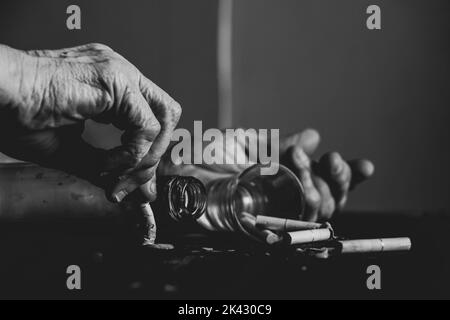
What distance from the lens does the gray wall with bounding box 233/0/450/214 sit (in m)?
1.80

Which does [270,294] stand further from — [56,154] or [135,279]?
[56,154]

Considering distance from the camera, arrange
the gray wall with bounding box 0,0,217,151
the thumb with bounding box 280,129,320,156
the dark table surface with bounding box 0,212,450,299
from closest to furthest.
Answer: the dark table surface with bounding box 0,212,450,299, the thumb with bounding box 280,129,320,156, the gray wall with bounding box 0,0,217,151

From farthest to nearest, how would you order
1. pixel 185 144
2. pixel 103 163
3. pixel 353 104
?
1. pixel 353 104
2. pixel 185 144
3. pixel 103 163

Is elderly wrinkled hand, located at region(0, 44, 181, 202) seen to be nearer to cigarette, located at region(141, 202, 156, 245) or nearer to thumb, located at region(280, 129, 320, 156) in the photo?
cigarette, located at region(141, 202, 156, 245)

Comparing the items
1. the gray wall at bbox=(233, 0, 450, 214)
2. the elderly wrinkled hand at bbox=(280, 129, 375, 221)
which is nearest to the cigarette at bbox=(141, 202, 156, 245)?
the elderly wrinkled hand at bbox=(280, 129, 375, 221)

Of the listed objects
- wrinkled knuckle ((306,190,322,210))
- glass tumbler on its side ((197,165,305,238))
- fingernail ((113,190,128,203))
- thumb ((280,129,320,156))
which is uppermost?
fingernail ((113,190,128,203))

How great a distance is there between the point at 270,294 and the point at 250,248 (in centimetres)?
28

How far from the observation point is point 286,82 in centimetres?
190

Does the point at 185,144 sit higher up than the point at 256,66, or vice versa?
the point at 256,66

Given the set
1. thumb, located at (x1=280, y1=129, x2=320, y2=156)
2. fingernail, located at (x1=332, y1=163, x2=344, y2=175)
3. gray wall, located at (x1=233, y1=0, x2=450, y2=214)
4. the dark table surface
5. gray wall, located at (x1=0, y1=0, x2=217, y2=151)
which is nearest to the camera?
the dark table surface

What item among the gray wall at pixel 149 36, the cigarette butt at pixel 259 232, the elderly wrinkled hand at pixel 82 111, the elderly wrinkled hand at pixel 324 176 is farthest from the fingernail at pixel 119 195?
the gray wall at pixel 149 36

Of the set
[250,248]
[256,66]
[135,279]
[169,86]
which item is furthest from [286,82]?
[135,279]

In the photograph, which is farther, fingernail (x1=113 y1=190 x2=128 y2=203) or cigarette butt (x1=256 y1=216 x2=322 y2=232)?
cigarette butt (x1=256 y1=216 x2=322 y2=232)

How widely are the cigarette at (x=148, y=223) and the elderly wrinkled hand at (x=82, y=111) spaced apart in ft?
0.18
